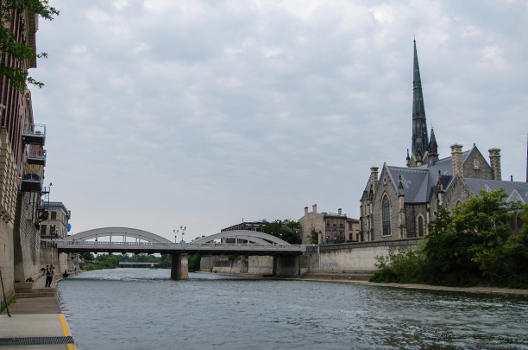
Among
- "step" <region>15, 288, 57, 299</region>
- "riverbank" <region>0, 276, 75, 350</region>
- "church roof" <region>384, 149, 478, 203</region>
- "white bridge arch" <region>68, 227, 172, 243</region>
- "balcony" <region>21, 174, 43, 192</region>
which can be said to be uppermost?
"church roof" <region>384, 149, 478, 203</region>

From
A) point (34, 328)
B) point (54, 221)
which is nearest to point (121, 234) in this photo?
point (54, 221)

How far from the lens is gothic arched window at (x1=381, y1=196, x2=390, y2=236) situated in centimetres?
8675

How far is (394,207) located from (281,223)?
50.8 m

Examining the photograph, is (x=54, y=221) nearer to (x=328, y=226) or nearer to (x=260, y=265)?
(x=260, y=265)

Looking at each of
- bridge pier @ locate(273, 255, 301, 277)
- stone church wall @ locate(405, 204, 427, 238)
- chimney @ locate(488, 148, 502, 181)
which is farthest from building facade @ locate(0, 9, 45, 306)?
chimney @ locate(488, 148, 502, 181)

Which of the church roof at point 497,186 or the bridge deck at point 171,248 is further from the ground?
the church roof at point 497,186

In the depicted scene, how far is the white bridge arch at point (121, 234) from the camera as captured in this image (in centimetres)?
8000

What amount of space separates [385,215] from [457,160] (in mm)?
15310

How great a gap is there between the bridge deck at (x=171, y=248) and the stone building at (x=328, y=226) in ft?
137

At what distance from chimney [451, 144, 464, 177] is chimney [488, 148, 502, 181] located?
7.38 metres

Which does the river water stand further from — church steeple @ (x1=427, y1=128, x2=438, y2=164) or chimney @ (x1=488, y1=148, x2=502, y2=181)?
church steeple @ (x1=427, y1=128, x2=438, y2=164)

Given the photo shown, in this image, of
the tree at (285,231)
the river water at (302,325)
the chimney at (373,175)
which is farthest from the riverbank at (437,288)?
the tree at (285,231)

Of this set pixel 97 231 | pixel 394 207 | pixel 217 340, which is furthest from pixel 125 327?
pixel 394 207

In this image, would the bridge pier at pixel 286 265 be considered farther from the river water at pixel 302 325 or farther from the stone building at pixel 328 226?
the river water at pixel 302 325
